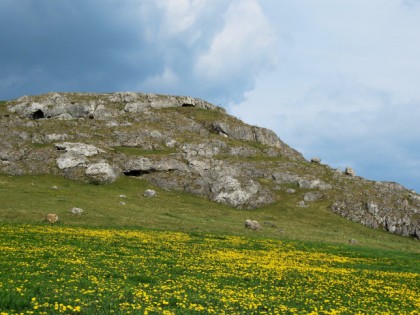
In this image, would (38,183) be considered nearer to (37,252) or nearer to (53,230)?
(53,230)

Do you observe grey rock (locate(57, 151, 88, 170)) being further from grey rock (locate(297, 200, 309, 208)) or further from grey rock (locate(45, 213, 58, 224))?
grey rock (locate(297, 200, 309, 208))

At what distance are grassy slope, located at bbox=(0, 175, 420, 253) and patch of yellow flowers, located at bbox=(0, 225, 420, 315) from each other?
1591cm

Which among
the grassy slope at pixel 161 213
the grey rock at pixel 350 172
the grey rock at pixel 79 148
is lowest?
the grassy slope at pixel 161 213

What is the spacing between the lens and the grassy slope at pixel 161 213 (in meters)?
63.0

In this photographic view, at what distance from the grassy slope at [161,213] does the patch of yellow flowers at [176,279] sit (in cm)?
1591

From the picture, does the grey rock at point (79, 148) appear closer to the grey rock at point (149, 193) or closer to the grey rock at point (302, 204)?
the grey rock at point (149, 193)

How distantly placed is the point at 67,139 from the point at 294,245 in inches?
4009

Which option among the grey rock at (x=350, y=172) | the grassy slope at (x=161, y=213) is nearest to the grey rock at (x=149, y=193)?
the grassy slope at (x=161, y=213)

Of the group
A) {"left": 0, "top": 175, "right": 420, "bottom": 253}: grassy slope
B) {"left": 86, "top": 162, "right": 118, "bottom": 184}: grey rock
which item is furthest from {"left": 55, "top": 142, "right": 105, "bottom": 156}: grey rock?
{"left": 0, "top": 175, "right": 420, "bottom": 253}: grassy slope

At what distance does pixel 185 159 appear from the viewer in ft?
435

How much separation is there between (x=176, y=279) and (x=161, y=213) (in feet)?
185

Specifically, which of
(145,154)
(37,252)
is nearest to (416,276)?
(37,252)

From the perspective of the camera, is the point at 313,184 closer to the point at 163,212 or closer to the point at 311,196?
the point at 311,196

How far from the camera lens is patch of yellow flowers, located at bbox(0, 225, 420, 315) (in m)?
18.5
